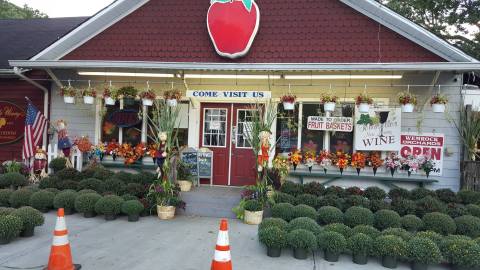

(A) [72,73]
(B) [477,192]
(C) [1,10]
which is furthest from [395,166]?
(C) [1,10]

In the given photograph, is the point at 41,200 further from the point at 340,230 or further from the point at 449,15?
the point at 449,15

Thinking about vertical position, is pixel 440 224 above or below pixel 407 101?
below

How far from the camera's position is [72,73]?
1091 centimetres

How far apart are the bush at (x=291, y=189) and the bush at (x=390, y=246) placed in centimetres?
282

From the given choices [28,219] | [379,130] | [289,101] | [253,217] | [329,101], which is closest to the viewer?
[28,219]

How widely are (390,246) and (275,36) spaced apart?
584 cm

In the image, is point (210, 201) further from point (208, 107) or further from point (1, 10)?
point (1, 10)

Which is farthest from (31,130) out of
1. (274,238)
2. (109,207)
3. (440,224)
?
(440,224)

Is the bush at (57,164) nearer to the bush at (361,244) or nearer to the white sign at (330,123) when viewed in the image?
the white sign at (330,123)

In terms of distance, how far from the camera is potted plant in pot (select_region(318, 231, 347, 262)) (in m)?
5.61

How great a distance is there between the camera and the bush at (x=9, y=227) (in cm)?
594

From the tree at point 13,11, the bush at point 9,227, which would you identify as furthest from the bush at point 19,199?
the tree at point 13,11

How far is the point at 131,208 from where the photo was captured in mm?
7516

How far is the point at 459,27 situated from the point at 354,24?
1531cm
